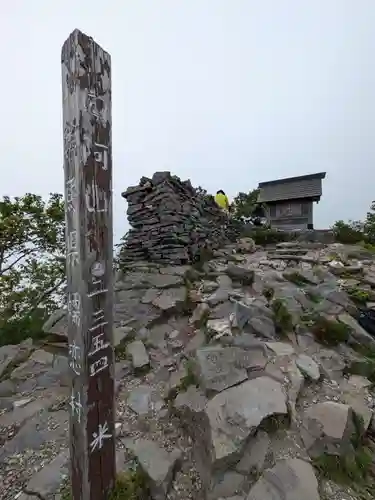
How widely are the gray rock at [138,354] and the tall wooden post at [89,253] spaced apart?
1.57m

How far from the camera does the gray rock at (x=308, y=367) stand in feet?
9.80

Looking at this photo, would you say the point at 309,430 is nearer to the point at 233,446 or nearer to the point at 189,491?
the point at 233,446

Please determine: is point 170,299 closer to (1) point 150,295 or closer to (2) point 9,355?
Result: (1) point 150,295

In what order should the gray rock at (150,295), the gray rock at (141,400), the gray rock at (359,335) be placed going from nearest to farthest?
the gray rock at (141,400) < the gray rock at (359,335) < the gray rock at (150,295)

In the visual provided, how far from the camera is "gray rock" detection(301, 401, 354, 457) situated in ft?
7.48

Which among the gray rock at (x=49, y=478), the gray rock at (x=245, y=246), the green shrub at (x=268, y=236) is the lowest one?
the gray rock at (x=49, y=478)

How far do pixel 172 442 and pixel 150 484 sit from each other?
44 centimetres

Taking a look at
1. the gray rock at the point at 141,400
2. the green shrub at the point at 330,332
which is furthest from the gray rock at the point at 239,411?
the green shrub at the point at 330,332

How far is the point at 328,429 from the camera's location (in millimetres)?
2365

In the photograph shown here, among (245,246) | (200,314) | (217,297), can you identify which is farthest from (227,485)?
(245,246)

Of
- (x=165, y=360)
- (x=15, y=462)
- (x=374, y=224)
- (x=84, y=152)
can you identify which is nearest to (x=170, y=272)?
(x=165, y=360)

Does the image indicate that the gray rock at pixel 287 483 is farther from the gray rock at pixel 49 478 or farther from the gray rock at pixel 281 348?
the gray rock at pixel 49 478

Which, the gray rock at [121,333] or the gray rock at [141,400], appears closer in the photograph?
the gray rock at [141,400]

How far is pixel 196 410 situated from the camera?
2551 millimetres
